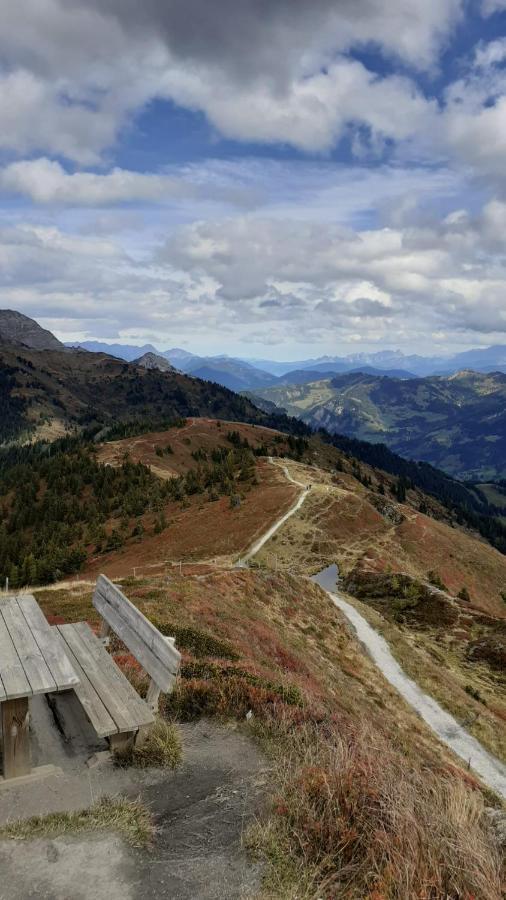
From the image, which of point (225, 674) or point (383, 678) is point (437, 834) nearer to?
point (225, 674)

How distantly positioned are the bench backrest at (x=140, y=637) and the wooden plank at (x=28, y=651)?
1881mm

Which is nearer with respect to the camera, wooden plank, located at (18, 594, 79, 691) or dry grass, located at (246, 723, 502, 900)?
dry grass, located at (246, 723, 502, 900)

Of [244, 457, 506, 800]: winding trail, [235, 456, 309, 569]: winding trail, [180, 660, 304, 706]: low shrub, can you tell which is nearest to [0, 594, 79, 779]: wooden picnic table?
[180, 660, 304, 706]: low shrub

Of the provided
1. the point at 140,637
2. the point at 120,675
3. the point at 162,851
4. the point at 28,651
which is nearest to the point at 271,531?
the point at 140,637

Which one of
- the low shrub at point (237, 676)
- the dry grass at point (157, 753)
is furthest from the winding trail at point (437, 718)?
the dry grass at point (157, 753)

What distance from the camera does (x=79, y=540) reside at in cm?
9412

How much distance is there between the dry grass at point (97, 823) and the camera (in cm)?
673

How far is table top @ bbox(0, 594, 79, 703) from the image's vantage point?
7.55 meters

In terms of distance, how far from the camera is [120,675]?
970 centimetres

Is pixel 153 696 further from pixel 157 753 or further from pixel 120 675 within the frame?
pixel 157 753

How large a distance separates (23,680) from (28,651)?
815mm

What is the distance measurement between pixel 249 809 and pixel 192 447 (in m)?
155

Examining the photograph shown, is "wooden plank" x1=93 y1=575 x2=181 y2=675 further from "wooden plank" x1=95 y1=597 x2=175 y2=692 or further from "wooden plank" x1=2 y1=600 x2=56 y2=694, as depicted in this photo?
"wooden plank" x1=2 y1=600 x2=56 y2=694

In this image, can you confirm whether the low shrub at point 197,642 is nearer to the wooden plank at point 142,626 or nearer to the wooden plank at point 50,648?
the wooden plank at point 142,626
